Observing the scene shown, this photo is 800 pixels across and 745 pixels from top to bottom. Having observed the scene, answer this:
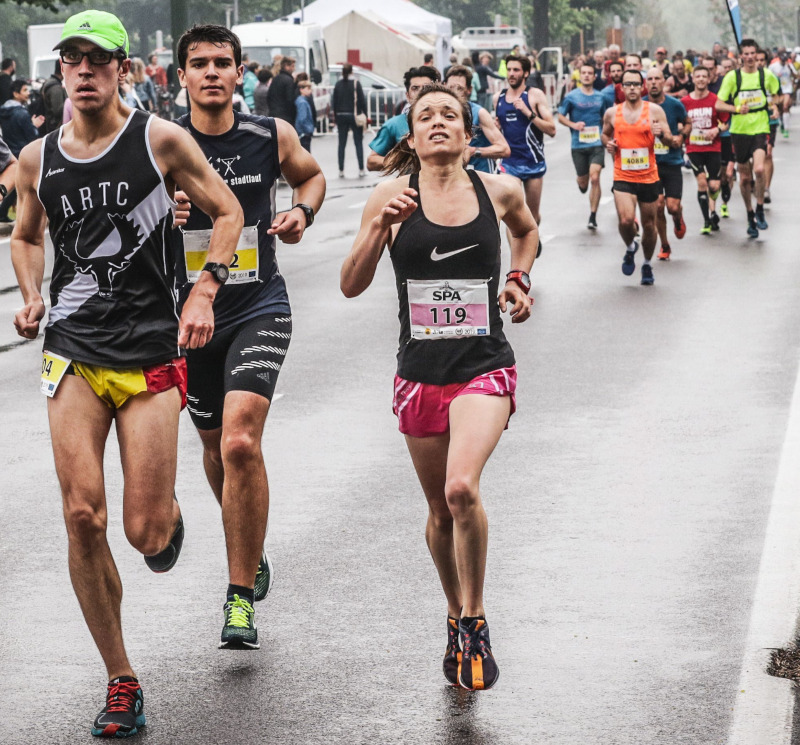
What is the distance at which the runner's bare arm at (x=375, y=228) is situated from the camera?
4.89m

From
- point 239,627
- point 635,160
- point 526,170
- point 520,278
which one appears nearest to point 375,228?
point 520,278

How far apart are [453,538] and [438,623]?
23.0 inches

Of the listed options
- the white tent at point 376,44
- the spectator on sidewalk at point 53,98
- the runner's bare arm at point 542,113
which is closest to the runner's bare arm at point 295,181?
the runner's bare arm at point 542,113

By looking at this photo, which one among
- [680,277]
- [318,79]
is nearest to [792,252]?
[680,277]

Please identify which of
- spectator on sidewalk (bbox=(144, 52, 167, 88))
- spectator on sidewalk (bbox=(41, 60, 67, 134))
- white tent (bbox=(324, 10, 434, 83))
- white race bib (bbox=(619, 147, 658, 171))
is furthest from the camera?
white tent (bbox=(324, 10, 434, 83))

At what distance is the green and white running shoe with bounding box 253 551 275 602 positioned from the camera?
573 centimetres

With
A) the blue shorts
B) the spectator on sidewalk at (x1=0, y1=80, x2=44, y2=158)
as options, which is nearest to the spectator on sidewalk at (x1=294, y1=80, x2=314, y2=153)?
the spectator on sidewalk at (x1=0, y1=80, x2=44, y2=158)

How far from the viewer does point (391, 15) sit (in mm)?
53594

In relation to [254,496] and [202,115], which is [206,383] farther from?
[202,115]

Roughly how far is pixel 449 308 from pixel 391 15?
49867 millimetres

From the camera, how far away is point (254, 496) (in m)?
5.39

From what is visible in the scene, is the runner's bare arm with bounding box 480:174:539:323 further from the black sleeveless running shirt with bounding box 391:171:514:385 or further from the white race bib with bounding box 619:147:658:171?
the white race bib with bounding box 619:147:658:171

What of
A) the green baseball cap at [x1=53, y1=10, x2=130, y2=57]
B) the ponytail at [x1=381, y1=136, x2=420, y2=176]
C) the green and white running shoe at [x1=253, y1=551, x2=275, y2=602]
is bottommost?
the green and white running shoe at [x1=253, y1=551, x2=275, y2=602]

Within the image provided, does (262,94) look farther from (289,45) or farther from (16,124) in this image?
(289,45)
